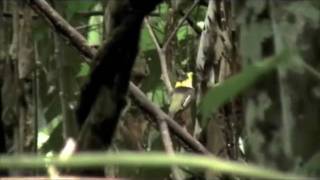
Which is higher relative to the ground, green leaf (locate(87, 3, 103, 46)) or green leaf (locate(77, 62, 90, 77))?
green leaf (locate(87, 3, 103, 46))

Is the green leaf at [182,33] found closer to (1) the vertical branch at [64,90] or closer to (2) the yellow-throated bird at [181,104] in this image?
(2) the yellow-throated bird at [181,104]

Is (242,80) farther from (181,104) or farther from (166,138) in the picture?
(181,104)

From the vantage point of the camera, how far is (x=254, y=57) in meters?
0.65

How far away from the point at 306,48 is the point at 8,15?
2.07ft

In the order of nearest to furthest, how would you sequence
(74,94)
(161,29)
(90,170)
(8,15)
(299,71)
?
(299,71) → (90,170) → (8,15) → (74,94) → (161,29)

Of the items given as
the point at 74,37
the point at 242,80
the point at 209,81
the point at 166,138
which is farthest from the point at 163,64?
the point at 242,80

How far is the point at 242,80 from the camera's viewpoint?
0.48 m

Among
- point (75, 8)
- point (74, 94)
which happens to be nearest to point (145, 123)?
point (74, 94)

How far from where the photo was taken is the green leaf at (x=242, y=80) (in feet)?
1.40

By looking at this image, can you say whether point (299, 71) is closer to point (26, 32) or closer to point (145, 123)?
point (26, 32)

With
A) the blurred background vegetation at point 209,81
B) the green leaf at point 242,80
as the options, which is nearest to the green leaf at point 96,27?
the blurred background vegetation at point 209,81

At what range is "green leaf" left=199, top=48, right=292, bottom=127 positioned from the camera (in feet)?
1.40

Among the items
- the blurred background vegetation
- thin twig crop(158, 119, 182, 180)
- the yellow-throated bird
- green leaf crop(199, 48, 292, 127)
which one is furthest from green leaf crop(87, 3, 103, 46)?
green leaf crop(199, 48, 292, 127)

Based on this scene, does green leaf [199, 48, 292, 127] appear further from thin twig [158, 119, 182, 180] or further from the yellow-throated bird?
the yellow-throated bird
